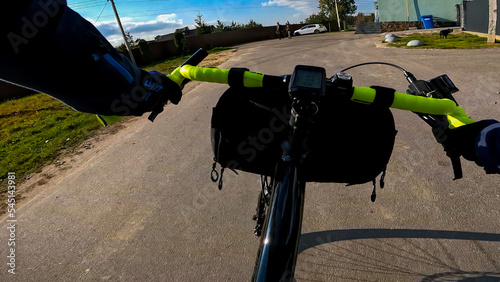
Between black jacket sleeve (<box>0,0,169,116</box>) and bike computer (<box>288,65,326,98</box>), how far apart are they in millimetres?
607

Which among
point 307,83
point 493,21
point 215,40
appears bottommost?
point 493,21

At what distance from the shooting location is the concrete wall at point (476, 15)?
1415 cm

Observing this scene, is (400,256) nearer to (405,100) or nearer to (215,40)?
(405,100)

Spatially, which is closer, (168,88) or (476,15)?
(168,88)

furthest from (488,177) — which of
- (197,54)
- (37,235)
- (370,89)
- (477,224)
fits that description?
(37,235)

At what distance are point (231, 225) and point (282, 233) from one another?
6.72 feet

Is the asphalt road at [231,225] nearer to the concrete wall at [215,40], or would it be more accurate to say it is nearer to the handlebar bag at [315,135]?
the handlebar bag at [315,135]

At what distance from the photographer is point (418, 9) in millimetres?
22422

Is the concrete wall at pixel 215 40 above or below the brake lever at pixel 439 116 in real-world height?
above

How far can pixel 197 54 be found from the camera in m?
1.56

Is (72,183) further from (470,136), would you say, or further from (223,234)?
(470,136)

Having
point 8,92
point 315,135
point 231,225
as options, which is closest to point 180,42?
point 8,92

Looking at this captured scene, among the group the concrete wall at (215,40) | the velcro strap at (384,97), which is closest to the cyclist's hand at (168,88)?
the velcro strap at (384,97)

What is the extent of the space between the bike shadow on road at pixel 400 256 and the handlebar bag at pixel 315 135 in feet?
3.64
